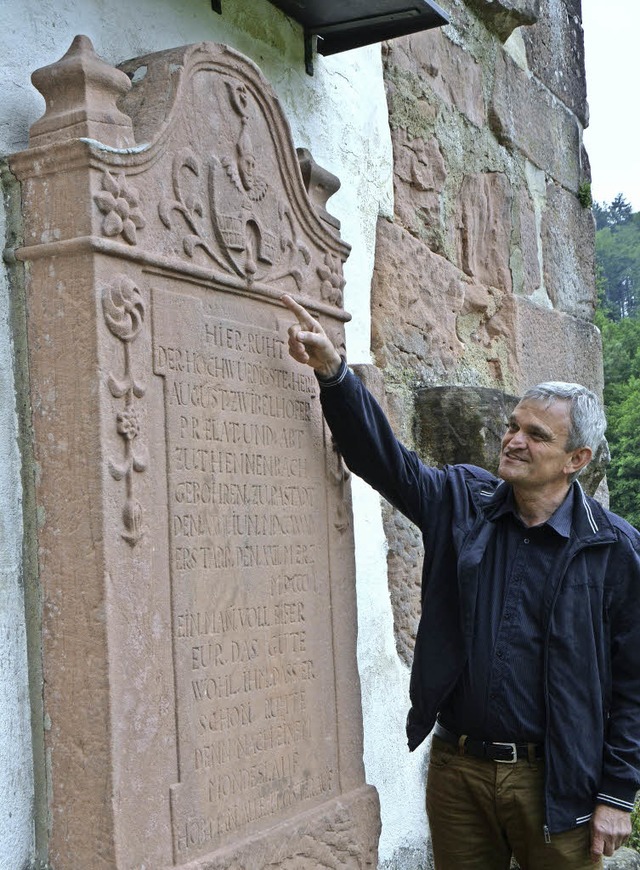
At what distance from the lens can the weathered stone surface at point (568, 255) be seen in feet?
14.6

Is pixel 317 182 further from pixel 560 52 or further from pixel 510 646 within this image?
pixel 560 52

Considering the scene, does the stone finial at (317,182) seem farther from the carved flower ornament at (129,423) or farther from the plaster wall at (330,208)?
the carved flower ornament at (129,423)

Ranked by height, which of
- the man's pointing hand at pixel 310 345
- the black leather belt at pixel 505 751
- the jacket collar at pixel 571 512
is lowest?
the black leather belt at pixel 505 751

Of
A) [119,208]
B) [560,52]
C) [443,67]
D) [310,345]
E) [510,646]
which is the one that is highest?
[560,52]

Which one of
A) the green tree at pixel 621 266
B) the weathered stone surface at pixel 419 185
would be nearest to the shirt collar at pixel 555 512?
the weathered stone surface at pixel 419 185

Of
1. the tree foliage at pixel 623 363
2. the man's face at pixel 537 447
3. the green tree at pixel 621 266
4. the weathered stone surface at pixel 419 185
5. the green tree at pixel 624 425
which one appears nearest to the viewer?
the man's face at pixel 537 447

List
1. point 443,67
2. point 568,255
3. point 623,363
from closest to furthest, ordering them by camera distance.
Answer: point 443,67 < point 568,255 < point 623,363

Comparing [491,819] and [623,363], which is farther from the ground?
[623,363]

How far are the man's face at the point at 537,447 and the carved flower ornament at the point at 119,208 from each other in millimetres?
1077

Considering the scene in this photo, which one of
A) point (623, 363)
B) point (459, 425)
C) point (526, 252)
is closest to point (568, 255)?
point (526, 252)

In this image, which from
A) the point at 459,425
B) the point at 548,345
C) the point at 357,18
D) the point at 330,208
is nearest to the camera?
the point at 357,18

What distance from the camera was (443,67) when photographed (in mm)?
3697

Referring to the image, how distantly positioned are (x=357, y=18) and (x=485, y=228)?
4.12ft

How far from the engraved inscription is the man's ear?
0.61 meters
